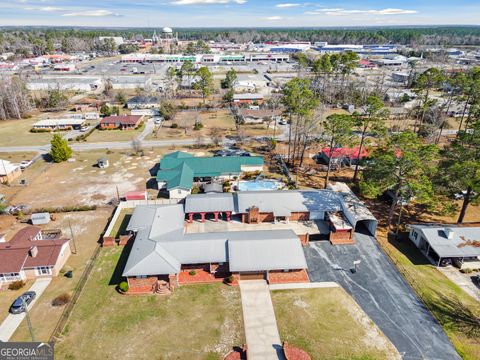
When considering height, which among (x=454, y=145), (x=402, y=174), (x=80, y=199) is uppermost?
(x=454, y=145)

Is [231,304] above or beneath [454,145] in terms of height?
beneath

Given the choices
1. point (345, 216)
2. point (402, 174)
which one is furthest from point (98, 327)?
point (402, 174)

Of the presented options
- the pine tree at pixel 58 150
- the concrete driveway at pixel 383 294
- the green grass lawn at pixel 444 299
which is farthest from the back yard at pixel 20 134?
the green grass lawn at pixel 444 299

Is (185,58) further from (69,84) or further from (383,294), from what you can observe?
(383,294)

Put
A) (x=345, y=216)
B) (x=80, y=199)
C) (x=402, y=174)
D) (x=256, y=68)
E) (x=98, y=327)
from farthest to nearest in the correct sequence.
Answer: (x=256, y=68) < (x=80, y=199) < (x=345, y=216) < (x=402, y=174) < (x=98, y=327)

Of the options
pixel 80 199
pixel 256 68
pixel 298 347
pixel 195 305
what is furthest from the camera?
pixel 256 68

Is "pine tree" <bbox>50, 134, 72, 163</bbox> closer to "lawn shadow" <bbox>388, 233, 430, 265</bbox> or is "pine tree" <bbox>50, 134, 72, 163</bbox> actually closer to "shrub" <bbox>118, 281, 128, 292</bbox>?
"shrub" <bbox>118, 281, 128, 292</bbox>

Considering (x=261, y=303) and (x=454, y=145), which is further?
(x=454, y=145)

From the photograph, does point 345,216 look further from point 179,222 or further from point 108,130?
point 108,130
